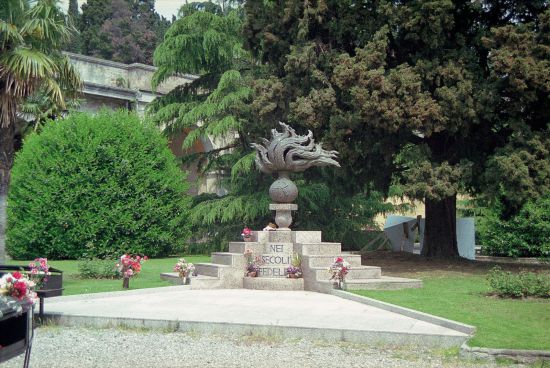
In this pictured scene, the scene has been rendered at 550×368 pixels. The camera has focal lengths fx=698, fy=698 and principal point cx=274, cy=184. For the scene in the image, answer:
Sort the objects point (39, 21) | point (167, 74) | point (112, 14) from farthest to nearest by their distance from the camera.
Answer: point (112, 14)
point (167, 74)
point (39, 21)

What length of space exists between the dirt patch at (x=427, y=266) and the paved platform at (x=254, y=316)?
A: 18.4 ft

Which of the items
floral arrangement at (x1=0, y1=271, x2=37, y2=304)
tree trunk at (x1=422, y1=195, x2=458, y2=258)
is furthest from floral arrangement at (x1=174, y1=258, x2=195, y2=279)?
tree trunk at (x1=422, y1=195, x2=458, y2=258)

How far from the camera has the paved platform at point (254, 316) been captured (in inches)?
349

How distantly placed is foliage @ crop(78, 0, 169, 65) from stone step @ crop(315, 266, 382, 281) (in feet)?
124

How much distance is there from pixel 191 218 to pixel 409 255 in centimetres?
813

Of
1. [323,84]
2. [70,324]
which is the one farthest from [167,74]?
[70,324]

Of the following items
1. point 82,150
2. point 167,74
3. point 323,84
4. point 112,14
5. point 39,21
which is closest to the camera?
point 39,21

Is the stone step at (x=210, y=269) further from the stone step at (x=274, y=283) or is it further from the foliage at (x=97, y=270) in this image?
the foliage at (x=97, y=270)

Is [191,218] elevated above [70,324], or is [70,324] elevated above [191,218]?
[191,218]

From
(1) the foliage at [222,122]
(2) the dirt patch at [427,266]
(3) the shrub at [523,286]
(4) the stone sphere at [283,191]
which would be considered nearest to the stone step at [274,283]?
(4) the stone sphere at [283,191]

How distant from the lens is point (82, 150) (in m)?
22.5

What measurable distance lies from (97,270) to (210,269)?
2.61m

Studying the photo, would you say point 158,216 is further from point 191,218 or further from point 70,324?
point 70,324

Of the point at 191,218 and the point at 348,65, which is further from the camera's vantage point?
the point at 191,218
